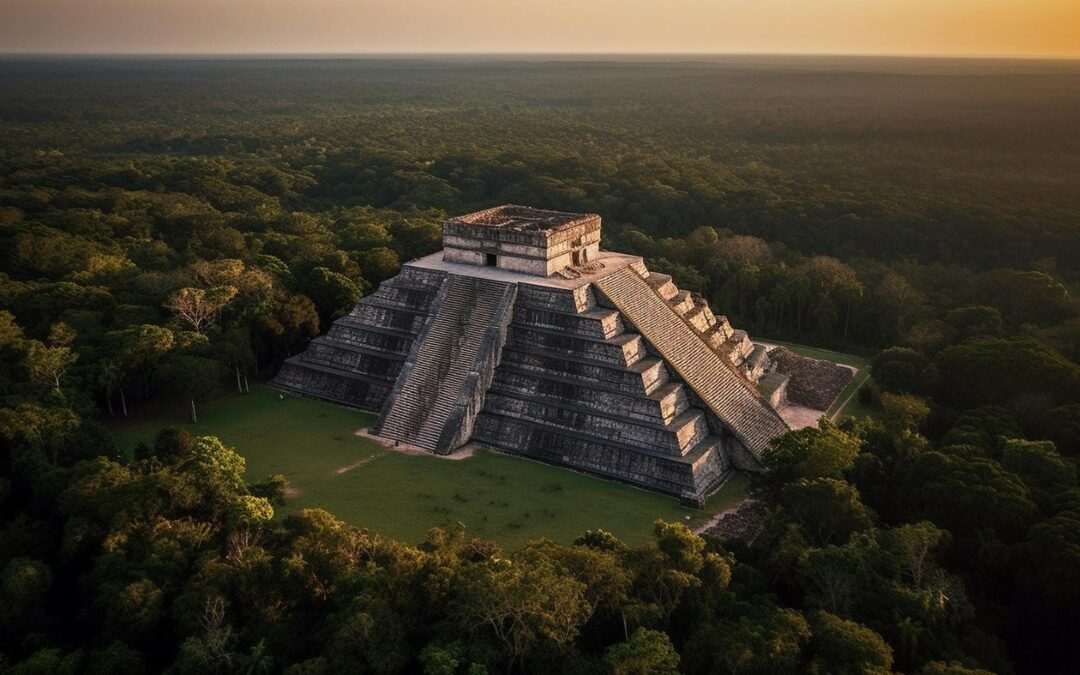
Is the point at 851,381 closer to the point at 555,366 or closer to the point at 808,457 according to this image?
the point at 808,457

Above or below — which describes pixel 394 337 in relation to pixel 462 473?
above

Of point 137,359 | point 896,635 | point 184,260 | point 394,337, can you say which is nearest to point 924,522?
point 896,635

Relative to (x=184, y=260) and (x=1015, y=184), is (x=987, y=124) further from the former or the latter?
(x=184, y=260)

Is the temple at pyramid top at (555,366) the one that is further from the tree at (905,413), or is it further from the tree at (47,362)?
the tree at (47,362)

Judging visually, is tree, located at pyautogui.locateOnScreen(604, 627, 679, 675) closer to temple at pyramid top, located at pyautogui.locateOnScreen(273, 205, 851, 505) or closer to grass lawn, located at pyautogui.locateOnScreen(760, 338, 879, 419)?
temple at pyramid top, located at pyautogui.locateOnScreen(273, 205, 851, 505)

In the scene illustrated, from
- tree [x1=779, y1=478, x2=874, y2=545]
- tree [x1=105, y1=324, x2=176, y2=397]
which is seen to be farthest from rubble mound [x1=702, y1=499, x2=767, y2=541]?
tree [x1=105, y1=324, x2=176, y2=397]

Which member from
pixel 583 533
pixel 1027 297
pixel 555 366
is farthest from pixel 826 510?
pixel 1027 297
